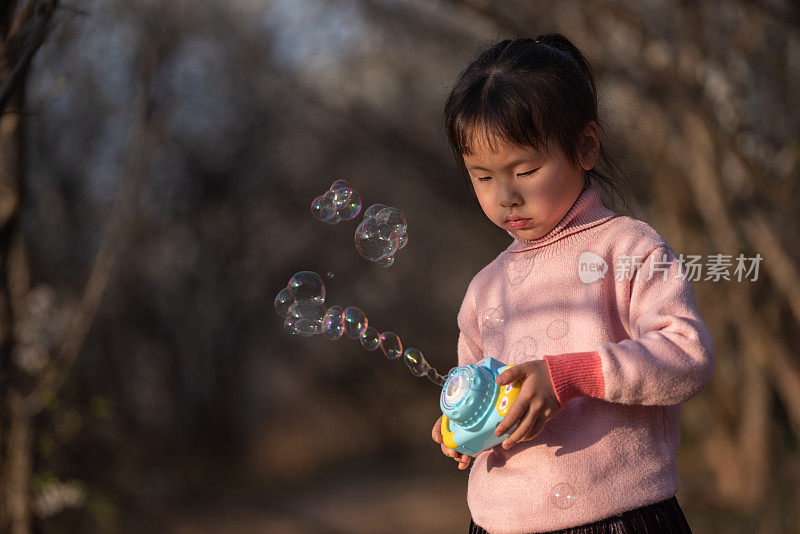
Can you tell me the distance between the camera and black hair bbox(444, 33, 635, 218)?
1.64m

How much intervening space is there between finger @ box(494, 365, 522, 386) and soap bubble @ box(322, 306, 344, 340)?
30.2 inches

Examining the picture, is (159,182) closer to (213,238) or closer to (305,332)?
(213,238)

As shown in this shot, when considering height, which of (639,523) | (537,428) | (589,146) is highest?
(589,146)

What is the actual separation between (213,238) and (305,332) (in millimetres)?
6496

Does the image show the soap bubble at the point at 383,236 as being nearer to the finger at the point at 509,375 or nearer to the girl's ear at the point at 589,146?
the girl's ear at the point at 589,146

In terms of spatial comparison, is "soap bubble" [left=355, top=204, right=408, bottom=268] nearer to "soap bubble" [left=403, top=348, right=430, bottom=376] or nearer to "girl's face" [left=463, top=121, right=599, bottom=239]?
"soap bubble" [left=403, top=348, right=430, bottom=376]

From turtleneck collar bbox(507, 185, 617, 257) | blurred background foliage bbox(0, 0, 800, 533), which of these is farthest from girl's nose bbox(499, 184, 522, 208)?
blurred background foliage bbox(0, 0, 800, 533)

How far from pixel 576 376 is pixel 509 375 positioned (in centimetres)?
11

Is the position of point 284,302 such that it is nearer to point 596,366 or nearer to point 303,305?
point 303,305

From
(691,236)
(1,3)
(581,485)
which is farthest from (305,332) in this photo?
(691,236)

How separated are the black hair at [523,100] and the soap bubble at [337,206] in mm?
669

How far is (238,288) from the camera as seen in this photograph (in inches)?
347

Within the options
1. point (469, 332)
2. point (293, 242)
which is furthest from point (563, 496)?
point (293, 242)

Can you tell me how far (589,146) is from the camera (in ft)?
5.68
